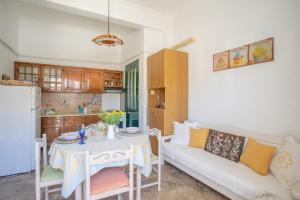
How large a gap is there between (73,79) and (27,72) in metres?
1.06

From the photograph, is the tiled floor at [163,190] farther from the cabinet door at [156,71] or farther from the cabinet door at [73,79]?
the cabinet door at [73,79]

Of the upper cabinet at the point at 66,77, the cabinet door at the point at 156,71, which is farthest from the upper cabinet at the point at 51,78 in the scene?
the cabinet door at the point at 156,71

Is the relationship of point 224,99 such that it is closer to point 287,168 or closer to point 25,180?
point 287,168

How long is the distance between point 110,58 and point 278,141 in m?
4.64

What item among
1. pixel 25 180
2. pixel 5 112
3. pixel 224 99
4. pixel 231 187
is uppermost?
pixel 224 99

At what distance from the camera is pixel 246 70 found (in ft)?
7.93

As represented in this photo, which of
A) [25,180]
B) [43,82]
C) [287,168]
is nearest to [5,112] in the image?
[25,180]

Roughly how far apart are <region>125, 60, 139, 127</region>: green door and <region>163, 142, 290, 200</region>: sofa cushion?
1774 millimetres

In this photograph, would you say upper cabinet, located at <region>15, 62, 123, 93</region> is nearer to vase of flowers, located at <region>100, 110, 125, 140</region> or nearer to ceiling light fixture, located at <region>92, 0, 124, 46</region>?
ceiling light fixture, located at <region>92, 0, 124, 46</region>

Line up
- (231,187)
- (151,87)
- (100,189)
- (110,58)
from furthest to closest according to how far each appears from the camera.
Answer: (110,58)
(151,87)
(231,187)
(100,189)

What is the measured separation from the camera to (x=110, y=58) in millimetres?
5234

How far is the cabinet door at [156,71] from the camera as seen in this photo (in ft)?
10.6

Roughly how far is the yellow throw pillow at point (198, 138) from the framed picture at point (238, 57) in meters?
1.14

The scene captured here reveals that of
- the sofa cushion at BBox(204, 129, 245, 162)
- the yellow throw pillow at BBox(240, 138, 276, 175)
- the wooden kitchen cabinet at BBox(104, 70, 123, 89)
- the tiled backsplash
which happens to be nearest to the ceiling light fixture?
the sofa cushion at BBox(204, 129, 245, 162)
